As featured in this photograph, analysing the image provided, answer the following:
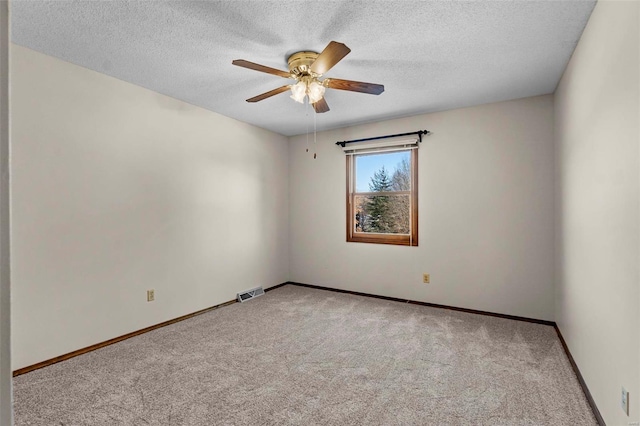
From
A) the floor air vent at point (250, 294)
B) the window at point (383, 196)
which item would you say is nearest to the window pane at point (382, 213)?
the window at point (383, 196)

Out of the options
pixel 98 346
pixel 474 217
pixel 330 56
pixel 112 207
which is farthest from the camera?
pixel 474 217

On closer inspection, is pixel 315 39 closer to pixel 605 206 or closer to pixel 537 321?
pixel 605 206

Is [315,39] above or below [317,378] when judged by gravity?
above

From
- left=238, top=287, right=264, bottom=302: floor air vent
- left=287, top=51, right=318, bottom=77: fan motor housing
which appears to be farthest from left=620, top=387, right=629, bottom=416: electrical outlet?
left=238, top=287, right=264, bottom=302: floor air vent

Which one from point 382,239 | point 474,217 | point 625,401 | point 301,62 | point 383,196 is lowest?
point 625,401

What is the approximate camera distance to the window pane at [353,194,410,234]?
14.3 ft

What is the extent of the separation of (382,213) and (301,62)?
2557 millimetres

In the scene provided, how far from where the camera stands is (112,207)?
3004mm

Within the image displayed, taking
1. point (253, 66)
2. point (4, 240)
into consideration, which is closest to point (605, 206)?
point (253, 66)

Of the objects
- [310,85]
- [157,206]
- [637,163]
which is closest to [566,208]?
[637,163]

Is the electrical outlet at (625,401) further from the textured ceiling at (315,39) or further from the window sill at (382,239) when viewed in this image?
the window sill at (382,239)

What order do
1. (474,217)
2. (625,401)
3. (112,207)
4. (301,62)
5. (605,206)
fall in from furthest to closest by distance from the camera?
(474,217) < (112,207) < (301,62) < (605,206) < (625,401)

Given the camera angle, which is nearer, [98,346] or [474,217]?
[98,346]

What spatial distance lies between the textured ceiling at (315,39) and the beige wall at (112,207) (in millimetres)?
317
